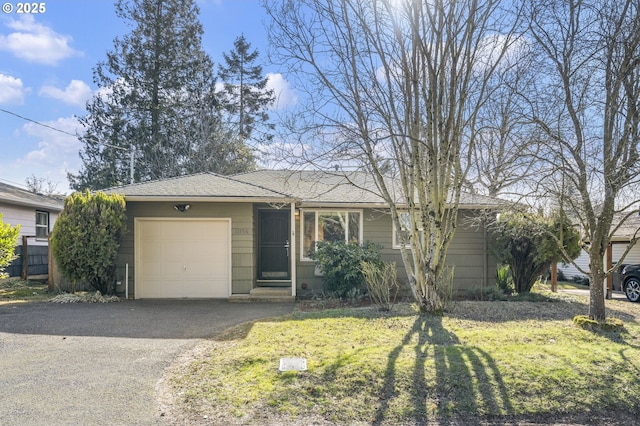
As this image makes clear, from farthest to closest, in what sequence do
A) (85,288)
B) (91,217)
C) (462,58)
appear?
(85,288)
(91,217)
(462,58)

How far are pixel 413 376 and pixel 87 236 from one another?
839cm

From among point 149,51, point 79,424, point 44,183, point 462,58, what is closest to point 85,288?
point 79,424

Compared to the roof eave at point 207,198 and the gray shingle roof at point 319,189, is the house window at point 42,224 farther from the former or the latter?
the gray shingle roof at point 319,189

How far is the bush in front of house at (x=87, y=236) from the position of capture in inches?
361

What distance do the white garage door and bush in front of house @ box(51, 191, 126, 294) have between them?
2.66 ft

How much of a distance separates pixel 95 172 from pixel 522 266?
23.2 m

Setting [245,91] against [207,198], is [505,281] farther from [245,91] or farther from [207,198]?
[245,91]

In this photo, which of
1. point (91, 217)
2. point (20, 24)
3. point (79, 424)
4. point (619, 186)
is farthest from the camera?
point (20, 24)

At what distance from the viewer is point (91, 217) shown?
30.3 ft

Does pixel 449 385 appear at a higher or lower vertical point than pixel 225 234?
lower

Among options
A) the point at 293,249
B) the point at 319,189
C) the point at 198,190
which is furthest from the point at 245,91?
the point at 293,249

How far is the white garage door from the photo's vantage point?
10.0m

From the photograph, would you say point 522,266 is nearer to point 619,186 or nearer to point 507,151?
point 507,151

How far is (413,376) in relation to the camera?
4.11 metres
